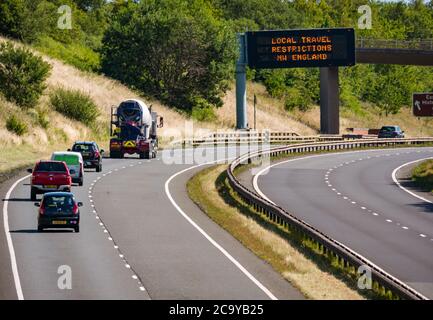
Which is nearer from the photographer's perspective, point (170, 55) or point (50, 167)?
point (50, 167)

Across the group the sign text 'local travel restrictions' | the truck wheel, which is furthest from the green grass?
the sign text 'local travel restrictions'

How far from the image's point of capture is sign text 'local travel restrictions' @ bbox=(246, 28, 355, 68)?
98188mm

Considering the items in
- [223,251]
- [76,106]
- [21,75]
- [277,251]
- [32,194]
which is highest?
[21,75]

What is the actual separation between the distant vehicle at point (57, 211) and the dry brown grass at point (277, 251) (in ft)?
18.4

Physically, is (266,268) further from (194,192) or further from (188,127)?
(188,127)

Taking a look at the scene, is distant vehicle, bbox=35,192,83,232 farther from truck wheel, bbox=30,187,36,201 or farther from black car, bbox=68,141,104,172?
black car, bbox=68,141,104,172

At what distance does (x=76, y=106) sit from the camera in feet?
309

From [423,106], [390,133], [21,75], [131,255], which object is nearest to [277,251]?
[131,255]

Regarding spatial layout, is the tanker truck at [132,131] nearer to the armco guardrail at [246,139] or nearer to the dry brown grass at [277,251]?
the armco guardrail at [246,139]

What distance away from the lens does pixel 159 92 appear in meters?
116

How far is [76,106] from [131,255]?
60.3 m

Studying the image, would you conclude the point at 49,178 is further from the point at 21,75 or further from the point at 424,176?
the point at 21,75

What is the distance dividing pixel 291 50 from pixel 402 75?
68760mm
